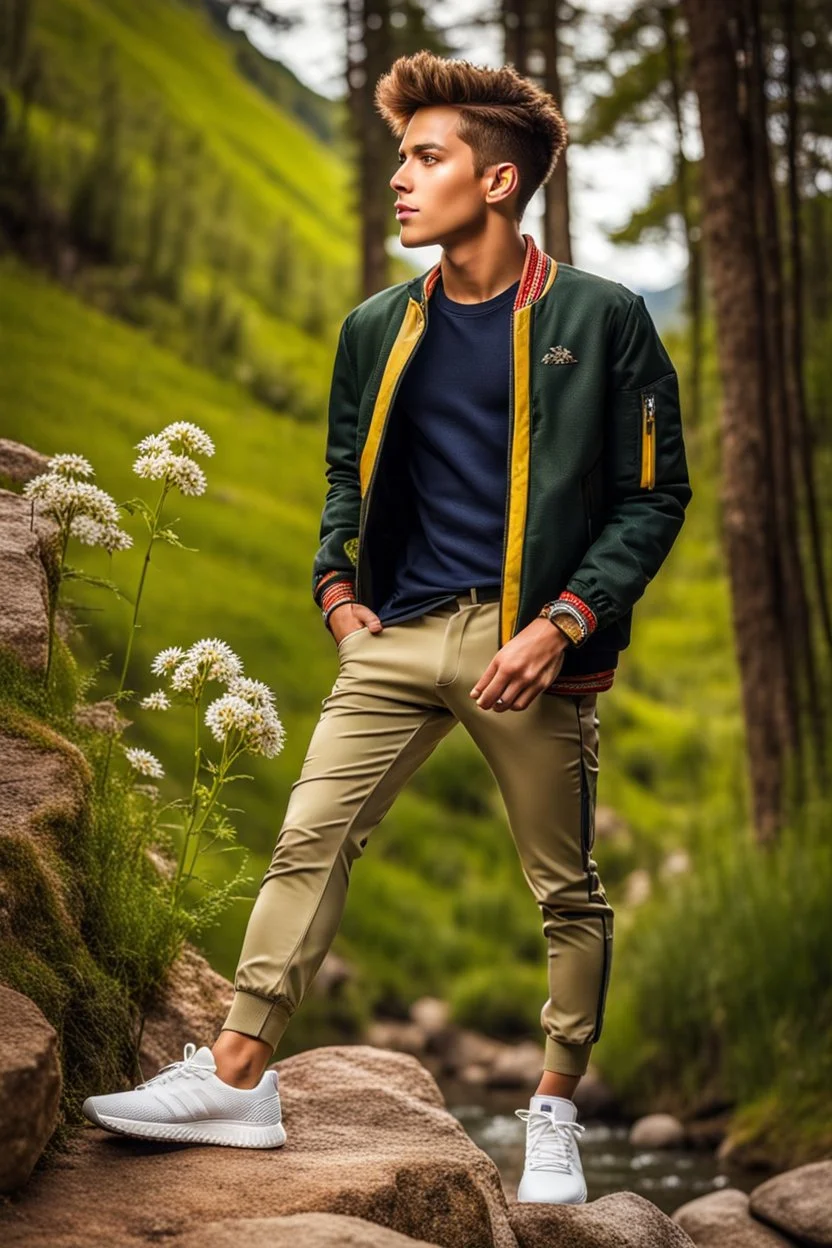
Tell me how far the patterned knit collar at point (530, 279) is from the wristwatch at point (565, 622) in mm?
712

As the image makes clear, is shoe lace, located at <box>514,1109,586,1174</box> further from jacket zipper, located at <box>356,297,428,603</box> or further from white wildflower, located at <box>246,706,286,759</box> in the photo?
→ jacket zipper, located at <box>356,297,428,603</box>

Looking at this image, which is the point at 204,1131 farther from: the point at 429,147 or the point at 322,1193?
the point at 429,147

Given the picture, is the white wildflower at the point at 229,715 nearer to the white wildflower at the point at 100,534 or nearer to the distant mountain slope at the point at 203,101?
the white wildflower at the point at 100,534

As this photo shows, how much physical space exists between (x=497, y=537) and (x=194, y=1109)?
Answer: 139cm

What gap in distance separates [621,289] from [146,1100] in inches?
80.1

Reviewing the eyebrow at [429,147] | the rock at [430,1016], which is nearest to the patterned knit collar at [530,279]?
the eyebrow at [429,147]

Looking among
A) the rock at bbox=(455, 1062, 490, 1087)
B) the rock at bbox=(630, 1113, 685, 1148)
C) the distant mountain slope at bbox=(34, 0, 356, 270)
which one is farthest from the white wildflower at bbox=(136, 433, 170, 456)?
the distant mountain slope at bbox=(34, 0, 356, 270)

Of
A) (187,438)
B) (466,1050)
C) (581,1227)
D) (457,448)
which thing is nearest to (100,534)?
(187,438)

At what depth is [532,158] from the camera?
3.66 metres

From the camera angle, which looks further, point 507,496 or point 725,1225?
point 725,1225

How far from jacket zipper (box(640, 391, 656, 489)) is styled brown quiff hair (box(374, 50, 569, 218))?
56 cm

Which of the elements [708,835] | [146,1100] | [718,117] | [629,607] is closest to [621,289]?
[629,607]

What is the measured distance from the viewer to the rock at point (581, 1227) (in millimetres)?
3523

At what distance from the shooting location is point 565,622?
3.34m
